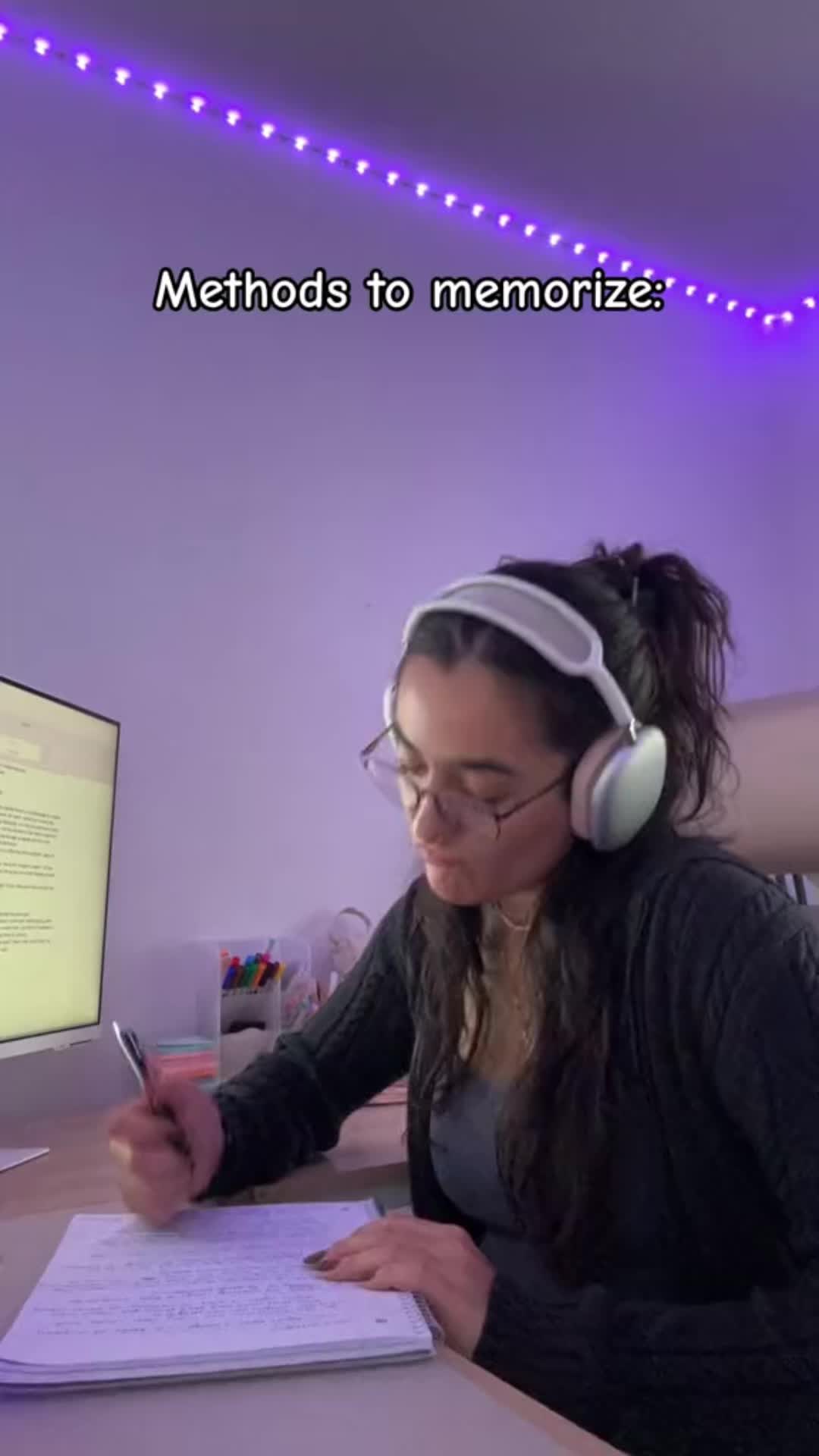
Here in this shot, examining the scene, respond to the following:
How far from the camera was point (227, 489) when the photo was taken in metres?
1.79

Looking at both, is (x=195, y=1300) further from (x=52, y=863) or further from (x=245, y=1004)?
(x=245, y=1004)

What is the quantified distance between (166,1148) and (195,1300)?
9.4 inches

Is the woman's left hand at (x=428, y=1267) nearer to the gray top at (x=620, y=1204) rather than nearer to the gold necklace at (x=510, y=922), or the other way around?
the gray top at (x=620, y=1204)

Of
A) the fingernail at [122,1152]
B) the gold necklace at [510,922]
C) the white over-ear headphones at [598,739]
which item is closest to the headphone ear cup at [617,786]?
the white over-ear headphones at [598,739]

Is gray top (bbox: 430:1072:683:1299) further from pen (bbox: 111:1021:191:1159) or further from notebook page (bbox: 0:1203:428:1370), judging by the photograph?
pen (bbox: 111:1021:191:1159)

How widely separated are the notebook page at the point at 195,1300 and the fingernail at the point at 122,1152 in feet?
0.13

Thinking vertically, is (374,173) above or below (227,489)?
above

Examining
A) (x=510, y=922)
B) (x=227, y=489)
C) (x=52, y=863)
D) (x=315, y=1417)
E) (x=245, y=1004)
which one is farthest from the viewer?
(x=227, y=489)

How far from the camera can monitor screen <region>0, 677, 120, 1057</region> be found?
4.02ft

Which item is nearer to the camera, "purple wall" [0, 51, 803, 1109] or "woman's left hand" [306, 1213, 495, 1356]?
"woman's left hand" [306, 1213, 495, 1356]

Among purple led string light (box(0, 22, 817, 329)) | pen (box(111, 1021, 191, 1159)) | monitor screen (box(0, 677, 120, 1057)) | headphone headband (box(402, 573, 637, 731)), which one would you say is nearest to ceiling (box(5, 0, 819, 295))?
purple led string light (box(0, 22, 817, 329))

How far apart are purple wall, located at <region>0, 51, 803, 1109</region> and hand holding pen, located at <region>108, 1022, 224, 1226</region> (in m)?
Answer: 0.63

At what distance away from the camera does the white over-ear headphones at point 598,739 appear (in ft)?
2.86

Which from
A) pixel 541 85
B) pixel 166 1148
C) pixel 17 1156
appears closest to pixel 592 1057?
pixel 166 1148
